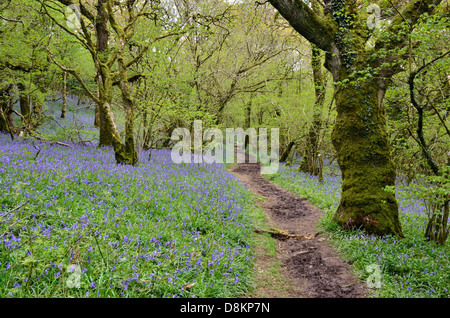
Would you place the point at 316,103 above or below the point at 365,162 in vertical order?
above

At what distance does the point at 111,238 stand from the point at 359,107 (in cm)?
689

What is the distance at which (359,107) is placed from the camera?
6895 millimetres

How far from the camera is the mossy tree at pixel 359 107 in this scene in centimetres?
652

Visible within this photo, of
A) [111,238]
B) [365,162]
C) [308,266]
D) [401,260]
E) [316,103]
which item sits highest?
[316,103]

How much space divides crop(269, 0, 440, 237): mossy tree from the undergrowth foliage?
3274 millimetres

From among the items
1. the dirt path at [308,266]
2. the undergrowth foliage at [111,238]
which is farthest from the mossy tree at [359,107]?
the undergrowth foliage at [111,238]

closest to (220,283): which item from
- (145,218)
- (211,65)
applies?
(145,218)

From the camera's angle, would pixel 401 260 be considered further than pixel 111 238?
Yes

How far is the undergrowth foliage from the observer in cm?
302

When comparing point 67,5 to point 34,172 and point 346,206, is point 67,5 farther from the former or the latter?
point 346,206

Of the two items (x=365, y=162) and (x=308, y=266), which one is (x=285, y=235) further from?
(x=365, y=162)

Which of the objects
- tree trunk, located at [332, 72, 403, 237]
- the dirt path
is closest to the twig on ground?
the dirt path

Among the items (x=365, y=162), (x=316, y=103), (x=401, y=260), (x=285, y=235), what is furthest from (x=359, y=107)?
(x=316, y=103)

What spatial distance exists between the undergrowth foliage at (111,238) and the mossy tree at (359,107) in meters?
3.27
